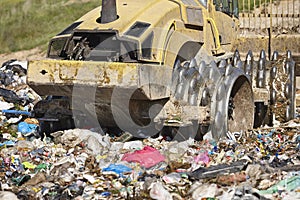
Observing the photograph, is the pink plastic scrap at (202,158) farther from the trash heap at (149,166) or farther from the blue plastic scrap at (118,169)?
the blue plastic scrap at (118,169)

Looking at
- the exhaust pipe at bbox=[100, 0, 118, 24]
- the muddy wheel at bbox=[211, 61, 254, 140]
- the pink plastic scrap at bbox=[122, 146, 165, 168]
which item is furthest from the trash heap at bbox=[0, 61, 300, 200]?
the exhaust pipe at bbox=[100, 0, 118, 24]

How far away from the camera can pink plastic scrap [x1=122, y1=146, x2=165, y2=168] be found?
638 cm

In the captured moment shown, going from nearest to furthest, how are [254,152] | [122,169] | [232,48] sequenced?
[122,169]
[254,152]
[232,48]

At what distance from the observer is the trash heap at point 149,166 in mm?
5371

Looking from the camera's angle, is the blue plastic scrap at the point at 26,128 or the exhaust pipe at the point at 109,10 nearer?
the exhaust pipe at the point at 109,10

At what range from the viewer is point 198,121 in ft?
22.6

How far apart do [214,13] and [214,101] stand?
1846 millimetres

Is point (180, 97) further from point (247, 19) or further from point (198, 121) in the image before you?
point (247, 19)

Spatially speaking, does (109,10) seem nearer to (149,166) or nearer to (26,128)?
(149,166)

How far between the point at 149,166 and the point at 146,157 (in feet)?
0.57

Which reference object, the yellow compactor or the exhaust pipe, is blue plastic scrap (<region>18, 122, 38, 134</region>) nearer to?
the yellow compactor

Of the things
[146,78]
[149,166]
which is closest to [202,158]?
[149,166]

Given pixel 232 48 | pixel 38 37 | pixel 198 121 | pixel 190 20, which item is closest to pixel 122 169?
pixel 198 121

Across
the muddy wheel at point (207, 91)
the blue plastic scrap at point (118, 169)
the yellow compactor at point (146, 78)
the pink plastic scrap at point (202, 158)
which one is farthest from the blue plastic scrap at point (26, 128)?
the pink plastic scrap at point (202, 158)
